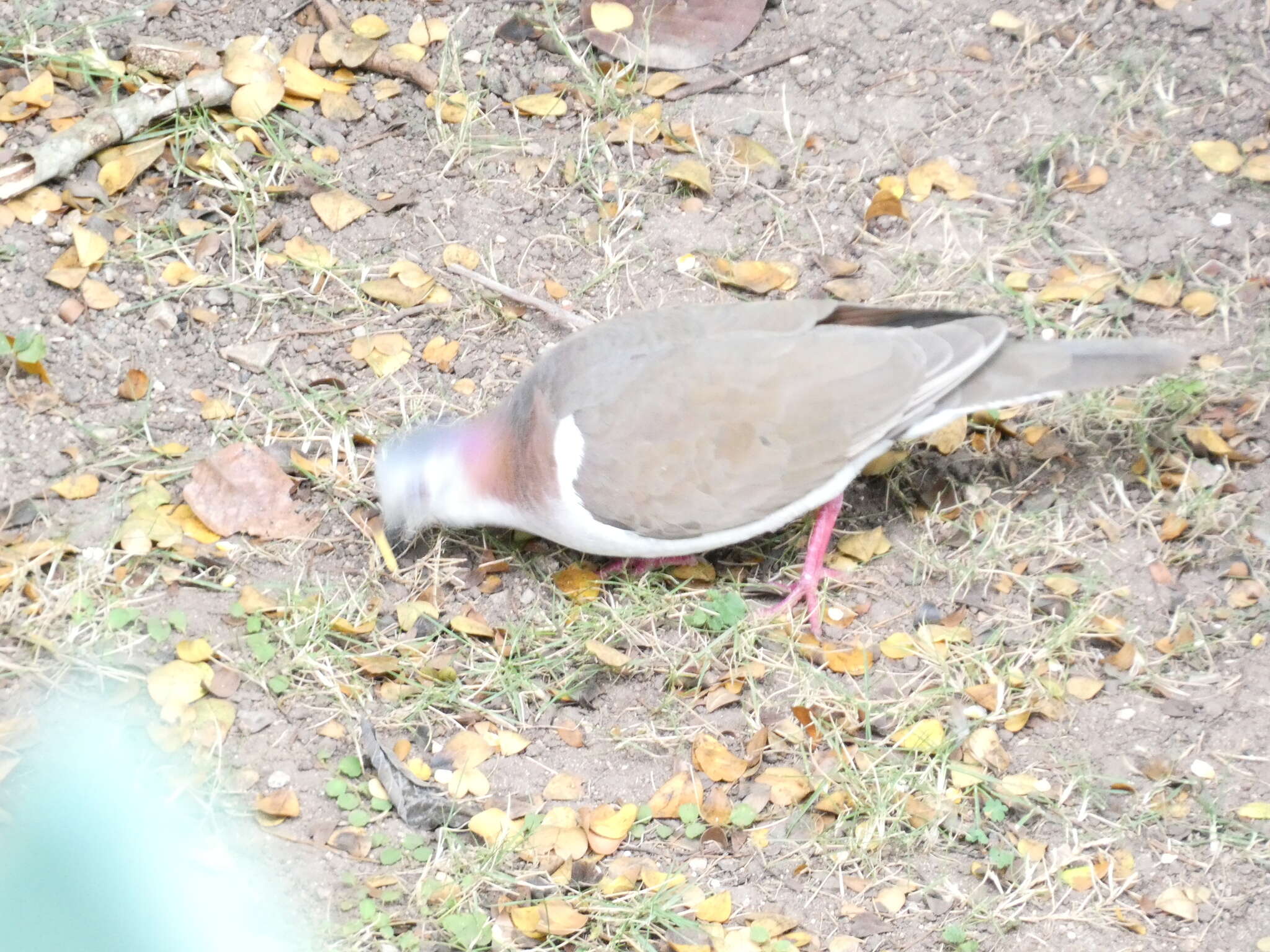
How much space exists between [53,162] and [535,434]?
1.92 meters

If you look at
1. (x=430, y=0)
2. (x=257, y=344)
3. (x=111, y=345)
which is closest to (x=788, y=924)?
(x=257, y=344)

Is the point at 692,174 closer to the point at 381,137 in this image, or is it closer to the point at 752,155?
the point at 752,155

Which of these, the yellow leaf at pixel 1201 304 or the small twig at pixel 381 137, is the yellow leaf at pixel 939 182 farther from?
the small twig at pixel 381 137

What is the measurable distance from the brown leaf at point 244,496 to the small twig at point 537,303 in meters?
0.89

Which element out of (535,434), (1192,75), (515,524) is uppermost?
(1192,75)

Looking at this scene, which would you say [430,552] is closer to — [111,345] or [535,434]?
[535,434]

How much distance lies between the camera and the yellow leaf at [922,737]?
313cm

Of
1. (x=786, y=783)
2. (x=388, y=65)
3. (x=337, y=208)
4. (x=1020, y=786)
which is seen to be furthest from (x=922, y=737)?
(x=388, y=65)

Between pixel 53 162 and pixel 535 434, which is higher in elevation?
pixel 53 162

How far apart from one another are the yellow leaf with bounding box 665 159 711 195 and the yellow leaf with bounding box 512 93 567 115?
1.59 ft

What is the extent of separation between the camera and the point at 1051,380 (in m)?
3.33

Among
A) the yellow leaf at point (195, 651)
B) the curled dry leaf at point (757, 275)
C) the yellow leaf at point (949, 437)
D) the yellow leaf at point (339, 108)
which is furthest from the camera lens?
the yellow leaf at point (339, 108)

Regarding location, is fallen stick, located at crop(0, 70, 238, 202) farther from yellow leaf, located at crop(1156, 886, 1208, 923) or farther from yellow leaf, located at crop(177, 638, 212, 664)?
yellow leaf, located at crop(1156, 886, 1208, 923)

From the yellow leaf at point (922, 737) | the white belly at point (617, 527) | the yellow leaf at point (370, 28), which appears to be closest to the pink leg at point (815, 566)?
→ the white belly at point (617, 527)
